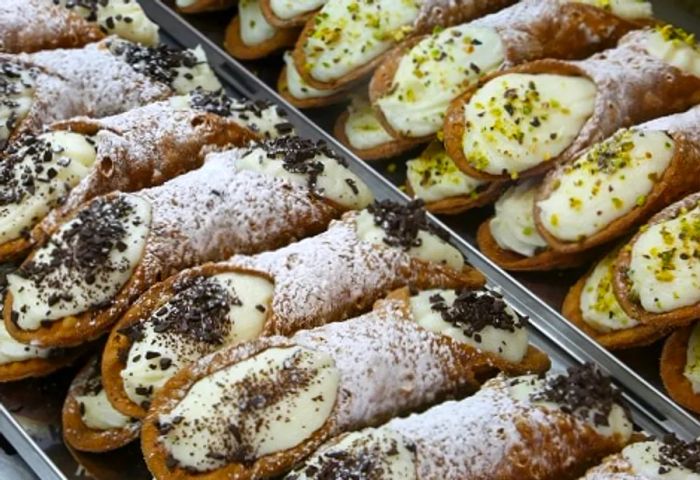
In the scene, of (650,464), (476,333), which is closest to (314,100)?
(476,333)

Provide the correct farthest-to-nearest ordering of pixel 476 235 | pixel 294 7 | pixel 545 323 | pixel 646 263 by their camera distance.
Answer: pixel 294 7
pixel 476 235
pixel 545 323
pixel 646 263

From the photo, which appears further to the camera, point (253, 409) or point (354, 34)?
point (354, 34)

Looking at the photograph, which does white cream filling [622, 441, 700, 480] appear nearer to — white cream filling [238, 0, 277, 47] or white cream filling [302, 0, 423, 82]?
white cream filling [302, 0, 423, 82]

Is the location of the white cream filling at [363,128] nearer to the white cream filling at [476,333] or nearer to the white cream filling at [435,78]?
the white cream filling at [435,78]

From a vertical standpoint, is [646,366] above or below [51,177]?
below

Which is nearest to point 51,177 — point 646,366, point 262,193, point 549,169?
point 262,193

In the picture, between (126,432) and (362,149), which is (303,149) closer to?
(362,149)

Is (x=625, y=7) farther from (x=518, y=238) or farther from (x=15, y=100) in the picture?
(x=15, y=100)
